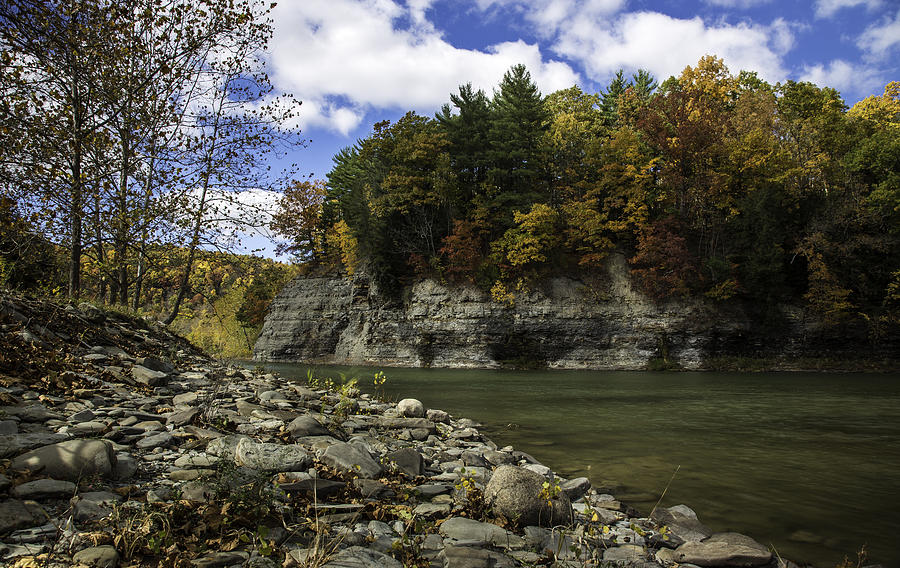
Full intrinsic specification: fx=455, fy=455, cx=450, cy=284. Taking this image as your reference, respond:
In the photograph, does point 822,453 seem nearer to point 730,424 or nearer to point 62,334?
point 730,424

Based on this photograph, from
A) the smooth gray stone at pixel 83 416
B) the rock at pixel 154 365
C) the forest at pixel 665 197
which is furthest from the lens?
the forest at pixel 665 197

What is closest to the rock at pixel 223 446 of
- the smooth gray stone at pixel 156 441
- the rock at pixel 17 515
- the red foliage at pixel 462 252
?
the smooth gray stone at pixel 156 441

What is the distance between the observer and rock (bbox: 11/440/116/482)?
327 cm

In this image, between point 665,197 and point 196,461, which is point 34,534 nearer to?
point 196,461

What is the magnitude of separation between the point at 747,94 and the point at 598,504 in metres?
40.9

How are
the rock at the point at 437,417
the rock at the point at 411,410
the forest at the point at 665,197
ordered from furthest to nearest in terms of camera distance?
1. the forest at the point at 665,197
2. the rock at the point at 411,410
3. the rock at the point at 437,417

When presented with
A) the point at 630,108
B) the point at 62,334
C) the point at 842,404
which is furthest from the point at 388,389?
the point at 630,108

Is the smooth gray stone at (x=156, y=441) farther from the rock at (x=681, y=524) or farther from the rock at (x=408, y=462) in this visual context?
the rock at (x=681, y=524)

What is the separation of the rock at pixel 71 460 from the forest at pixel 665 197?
22.7m

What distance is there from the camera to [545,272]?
31484 millimetres

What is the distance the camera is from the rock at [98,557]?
237 cm

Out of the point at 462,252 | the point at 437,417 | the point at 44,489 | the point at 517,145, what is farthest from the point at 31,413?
the point at 517,145

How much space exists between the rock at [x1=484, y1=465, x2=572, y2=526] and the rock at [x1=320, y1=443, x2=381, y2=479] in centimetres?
117

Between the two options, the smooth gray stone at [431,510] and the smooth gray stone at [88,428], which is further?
the smooth gray stone at [88,428]
